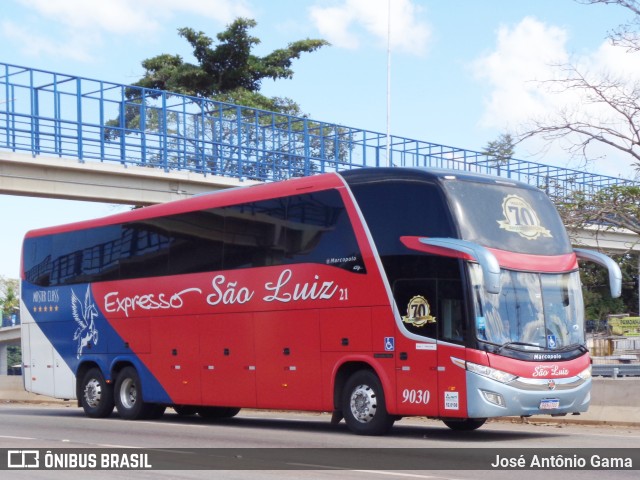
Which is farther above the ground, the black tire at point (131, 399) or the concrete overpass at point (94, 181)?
the concrete overpass at point (94, 181)

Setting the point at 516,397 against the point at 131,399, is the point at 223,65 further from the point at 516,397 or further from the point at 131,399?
the point at 516,397

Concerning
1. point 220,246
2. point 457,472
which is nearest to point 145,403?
point 220,246

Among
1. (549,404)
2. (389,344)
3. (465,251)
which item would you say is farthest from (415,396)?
(465,251)

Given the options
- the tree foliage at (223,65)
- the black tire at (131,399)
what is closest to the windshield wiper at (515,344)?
the black tire at (131,399)

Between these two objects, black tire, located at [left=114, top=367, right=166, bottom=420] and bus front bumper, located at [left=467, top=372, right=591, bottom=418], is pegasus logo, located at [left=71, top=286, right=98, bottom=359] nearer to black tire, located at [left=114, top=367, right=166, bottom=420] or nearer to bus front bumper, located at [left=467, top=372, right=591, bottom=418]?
black tire, located at [left=114, top=367, right=166, bottom=420]

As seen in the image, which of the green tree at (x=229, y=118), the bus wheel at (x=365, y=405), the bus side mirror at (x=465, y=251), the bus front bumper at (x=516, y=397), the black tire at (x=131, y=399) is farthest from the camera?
the green tree at (x=229, y=118)

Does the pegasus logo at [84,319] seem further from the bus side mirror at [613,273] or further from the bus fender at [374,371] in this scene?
the bus side mirror at [613,273]

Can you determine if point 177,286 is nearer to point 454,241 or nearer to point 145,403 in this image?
point 145,403

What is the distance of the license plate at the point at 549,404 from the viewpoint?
50.9 ft

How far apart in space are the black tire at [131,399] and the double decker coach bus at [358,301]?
0.14 ft

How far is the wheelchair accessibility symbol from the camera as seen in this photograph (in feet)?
53.4

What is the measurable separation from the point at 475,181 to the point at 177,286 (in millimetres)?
7028

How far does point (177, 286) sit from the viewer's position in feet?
67.9

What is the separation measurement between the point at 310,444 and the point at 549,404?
3591mm
